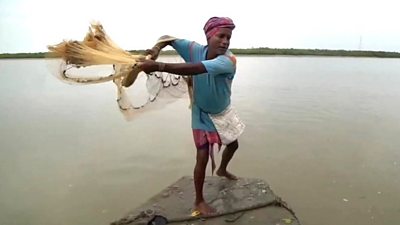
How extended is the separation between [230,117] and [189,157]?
6.59 ft

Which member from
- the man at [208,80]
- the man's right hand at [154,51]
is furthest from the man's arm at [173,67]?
the man's right hand at [154,51]

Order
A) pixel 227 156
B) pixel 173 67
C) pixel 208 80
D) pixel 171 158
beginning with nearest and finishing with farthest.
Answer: pixel 173 67 < pixel 208 80 < pixel 227 156 < pixel 171 158

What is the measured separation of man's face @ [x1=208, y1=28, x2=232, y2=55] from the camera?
8.34 feet

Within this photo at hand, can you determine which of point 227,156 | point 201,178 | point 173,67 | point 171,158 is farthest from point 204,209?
point 171,158

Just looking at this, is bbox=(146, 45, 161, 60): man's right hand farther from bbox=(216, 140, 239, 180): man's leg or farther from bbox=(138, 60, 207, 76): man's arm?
bbox=(216, 140, 239, 180): man's leg

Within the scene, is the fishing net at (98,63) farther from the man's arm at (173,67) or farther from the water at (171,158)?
the water at (171,158)

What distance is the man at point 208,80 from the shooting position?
2.53 m

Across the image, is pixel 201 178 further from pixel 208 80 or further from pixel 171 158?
pixel 171 158

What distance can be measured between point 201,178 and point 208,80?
63 cm

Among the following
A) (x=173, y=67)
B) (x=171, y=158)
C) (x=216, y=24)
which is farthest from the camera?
(x=171, y=158)

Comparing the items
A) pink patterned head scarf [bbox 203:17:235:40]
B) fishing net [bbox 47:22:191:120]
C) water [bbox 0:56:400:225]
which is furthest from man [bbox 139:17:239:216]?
water [bbox 0:56:400:225]

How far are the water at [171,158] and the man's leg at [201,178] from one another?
541mm

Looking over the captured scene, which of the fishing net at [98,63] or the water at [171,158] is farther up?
the fishing net at [98,63]

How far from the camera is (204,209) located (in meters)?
2.80
